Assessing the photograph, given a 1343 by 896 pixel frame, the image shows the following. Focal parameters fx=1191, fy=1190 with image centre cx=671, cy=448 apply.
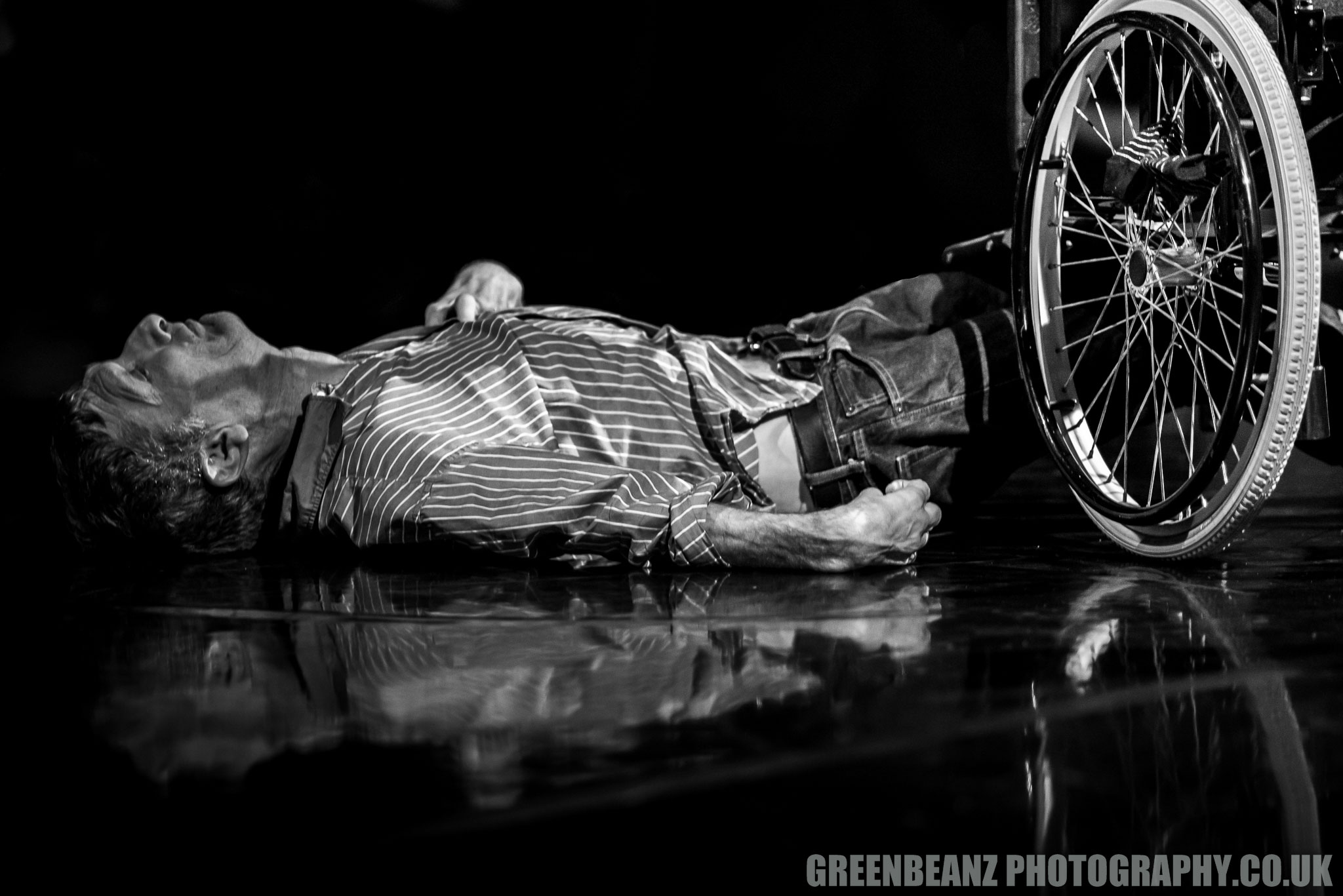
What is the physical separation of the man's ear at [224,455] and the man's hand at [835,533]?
797mm

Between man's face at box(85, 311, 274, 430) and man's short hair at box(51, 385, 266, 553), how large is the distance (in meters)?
0.02

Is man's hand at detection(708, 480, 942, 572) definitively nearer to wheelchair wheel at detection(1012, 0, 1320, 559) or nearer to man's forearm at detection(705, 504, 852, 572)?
man's forearm at detection(705, 504, 852, 572)

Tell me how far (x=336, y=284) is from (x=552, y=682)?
74.4 inches

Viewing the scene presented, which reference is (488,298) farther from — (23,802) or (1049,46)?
(23,802)

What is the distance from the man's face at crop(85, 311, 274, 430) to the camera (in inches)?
73.9

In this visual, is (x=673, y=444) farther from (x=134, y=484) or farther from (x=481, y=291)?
(x=134, y=484)

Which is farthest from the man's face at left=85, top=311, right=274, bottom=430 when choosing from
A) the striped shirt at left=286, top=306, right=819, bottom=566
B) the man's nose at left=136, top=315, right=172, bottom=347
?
the striped shirt at left=286, top=306, right=819, bottom=566

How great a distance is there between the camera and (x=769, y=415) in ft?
6.15

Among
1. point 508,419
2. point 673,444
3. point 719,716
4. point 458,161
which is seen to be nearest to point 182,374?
point 508,419

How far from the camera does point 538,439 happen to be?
1.81 m

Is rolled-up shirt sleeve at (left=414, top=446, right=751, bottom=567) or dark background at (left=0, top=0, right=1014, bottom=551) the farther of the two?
dark background at (left=0, top=0, right=1014, bottom=551)

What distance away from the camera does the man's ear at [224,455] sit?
1880mm

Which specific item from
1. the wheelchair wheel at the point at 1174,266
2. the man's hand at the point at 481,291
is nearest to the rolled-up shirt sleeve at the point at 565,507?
the wheelchair wheel at the point at 1174,266

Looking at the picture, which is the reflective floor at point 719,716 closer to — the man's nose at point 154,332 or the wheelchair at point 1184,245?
the wheelchair at point 1184,245
